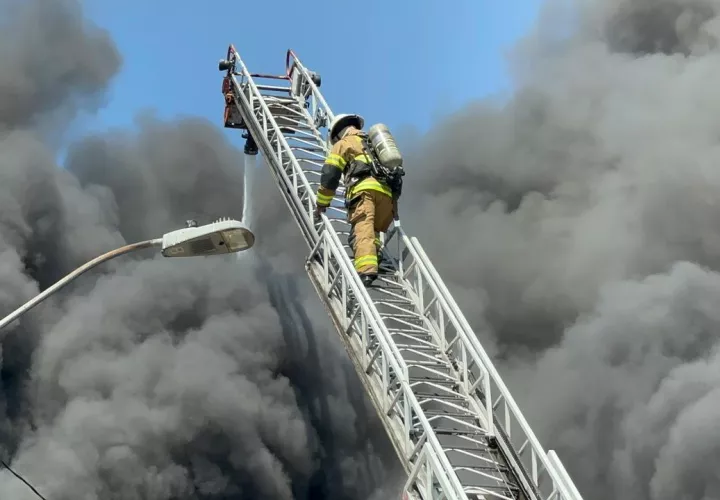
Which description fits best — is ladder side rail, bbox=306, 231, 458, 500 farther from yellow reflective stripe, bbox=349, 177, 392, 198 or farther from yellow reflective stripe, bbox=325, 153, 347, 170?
yellow reflective stripe, bbox=325, 153, 347, 170

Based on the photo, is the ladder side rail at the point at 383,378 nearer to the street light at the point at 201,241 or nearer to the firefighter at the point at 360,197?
the firefighter at the point at 360,197

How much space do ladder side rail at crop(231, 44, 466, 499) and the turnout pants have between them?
0.23 meters

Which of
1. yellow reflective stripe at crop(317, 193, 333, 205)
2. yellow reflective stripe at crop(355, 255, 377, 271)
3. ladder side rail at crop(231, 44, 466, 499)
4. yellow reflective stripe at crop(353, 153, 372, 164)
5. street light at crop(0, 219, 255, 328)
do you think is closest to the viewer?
street light at crop(0, 219, 255, 328)

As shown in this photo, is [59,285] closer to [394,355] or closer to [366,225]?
[394,355]

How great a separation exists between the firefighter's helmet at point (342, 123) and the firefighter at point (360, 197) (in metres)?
0.46

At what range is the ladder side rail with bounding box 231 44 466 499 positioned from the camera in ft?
27.2

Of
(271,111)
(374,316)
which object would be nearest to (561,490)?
(374,316)

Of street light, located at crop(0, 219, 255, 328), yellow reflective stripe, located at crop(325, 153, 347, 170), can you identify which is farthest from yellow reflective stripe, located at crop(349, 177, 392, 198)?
street light, located at crop(0, 219, 255, 328)

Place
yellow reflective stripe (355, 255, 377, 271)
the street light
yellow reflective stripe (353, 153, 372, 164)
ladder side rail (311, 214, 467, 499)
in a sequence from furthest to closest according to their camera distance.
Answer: yellow reflective stripe (353, 153, 372, 164)
yellow reflective stripe (355, 255, 377, 271)
ladder side rail (311, 214, 467, 499)
the street light

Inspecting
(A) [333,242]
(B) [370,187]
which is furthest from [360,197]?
(A) [333,242]

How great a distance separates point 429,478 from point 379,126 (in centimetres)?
490

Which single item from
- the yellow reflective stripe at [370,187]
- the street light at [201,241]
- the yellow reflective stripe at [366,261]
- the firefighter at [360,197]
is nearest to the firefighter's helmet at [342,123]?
the firefighter at [360,197]

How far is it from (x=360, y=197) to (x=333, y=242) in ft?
2.31

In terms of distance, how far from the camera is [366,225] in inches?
425
